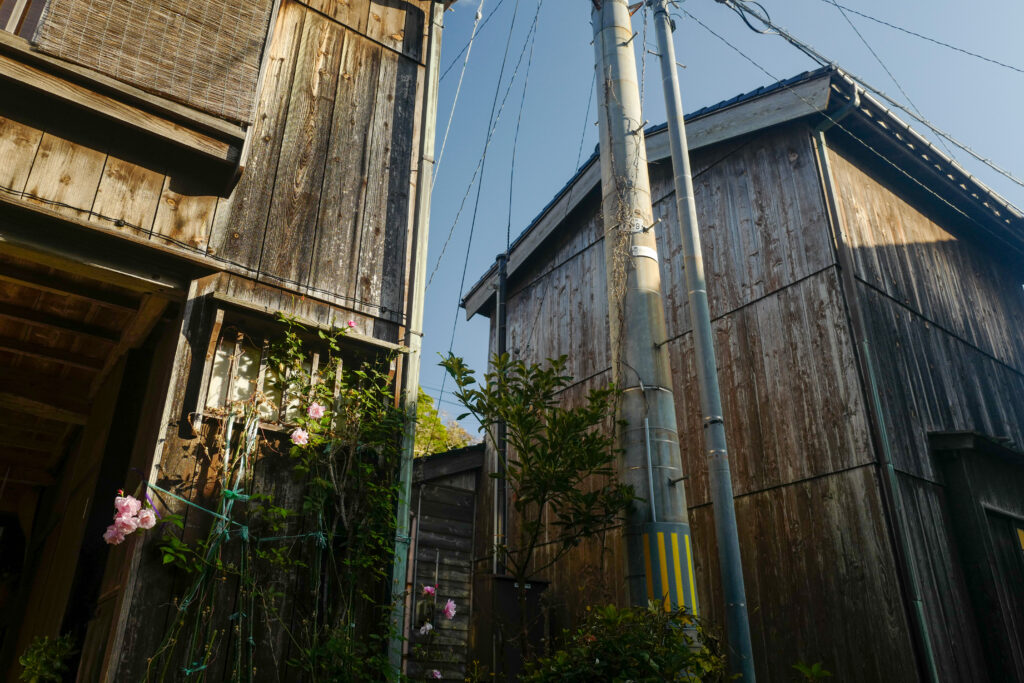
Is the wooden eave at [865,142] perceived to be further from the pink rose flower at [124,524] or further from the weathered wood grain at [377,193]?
the pink rose flower at [124,524]

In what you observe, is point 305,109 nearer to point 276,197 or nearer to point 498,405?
point 276,197

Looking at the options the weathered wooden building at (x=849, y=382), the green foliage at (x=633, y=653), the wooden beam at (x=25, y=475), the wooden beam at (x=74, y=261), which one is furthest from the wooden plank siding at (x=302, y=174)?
the wooden beam at (x=25, y=475)

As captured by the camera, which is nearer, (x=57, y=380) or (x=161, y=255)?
(x=161, y=255)

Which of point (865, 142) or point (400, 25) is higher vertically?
point (865, 142)

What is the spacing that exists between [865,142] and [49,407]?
9.89 metres

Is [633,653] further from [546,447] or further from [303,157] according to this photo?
[303,157]

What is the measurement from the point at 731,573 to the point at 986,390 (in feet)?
22.2

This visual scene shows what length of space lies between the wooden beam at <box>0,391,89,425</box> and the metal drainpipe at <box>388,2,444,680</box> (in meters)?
3.92

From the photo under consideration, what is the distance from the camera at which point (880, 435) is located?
6.89 metres

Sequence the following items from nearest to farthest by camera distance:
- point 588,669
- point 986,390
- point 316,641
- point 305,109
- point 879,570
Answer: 1. point 588,669
2. point 316,641
3. point 305,109
4. point 879,570
5. point 986,390

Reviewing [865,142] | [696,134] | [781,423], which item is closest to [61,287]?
[781,423]

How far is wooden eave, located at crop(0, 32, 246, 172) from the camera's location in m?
4.22

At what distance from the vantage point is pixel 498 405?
505 centimetres

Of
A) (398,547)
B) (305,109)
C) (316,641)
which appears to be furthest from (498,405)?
(305,109)
